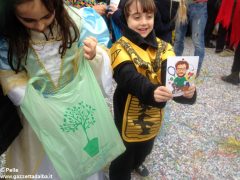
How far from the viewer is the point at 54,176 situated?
1380 mm

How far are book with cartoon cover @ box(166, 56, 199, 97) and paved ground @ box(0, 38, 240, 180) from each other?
99 centimetres

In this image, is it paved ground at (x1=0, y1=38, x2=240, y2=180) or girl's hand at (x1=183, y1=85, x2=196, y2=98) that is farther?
paved ground at (x1=0, y1=38, x2=240, y2=180)

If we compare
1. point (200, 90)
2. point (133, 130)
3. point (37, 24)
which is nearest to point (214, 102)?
point (200, 90)

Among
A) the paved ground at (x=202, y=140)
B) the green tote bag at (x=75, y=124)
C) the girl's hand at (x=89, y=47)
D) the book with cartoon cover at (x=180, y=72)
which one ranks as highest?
the girl's hand at (x=89, y=47)

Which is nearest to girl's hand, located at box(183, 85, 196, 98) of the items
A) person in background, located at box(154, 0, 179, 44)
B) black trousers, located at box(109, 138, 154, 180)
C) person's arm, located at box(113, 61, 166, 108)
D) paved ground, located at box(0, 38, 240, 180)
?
person's arm, located at box(113, 61, 166, 108)

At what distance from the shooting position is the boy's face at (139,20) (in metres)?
1.42

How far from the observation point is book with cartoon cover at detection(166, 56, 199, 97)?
47.6 inches

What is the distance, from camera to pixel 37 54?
3.92 ft

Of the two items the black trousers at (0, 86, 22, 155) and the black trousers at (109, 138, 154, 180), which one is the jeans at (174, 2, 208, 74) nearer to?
the black trousers at (109, 138, 154, 180)

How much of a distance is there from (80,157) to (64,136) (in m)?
0.12

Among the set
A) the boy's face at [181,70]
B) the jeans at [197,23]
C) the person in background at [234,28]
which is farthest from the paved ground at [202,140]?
the boy's face at [181,70]

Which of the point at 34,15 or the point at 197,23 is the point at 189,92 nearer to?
the point at 34,15

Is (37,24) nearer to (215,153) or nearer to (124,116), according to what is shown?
(124,116)

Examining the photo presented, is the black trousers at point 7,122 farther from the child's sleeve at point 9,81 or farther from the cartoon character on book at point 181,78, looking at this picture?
the cartoon character on book at point 181,78
